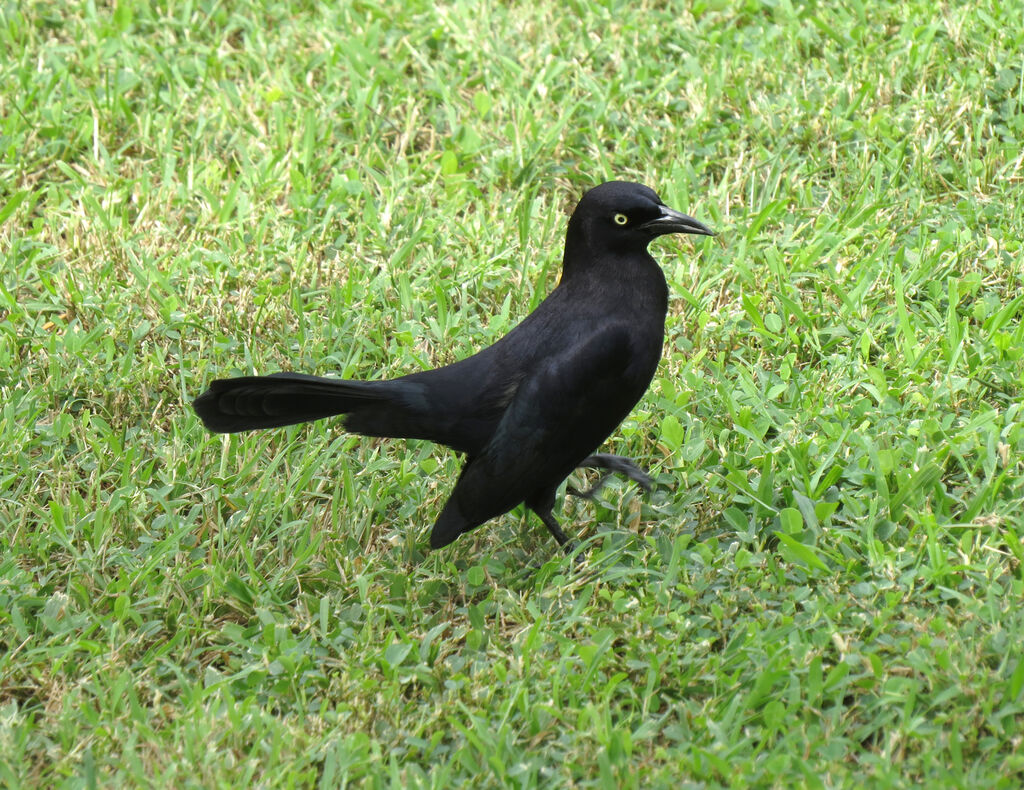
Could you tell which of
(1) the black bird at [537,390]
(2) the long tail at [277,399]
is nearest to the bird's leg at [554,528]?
(1) the black bird at [537,390]

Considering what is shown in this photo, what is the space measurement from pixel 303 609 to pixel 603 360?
1232 mm

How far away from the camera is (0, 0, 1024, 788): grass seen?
3582mm

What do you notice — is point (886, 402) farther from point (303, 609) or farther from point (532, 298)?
point (303, 609)

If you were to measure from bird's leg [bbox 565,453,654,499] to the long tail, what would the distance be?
874 mm

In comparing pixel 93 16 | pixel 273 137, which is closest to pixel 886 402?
pixel 273 137

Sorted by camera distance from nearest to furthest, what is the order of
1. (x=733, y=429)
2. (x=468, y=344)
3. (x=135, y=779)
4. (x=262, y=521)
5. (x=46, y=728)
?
1. (x=135, y=779)
2. (x=46, y=728)
3. (x=262, y=521)
4. (x=733, y=429)
5. (x=468, y=344)

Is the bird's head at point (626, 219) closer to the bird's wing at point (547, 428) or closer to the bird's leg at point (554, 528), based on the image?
the bird's wing at point (547, 428)

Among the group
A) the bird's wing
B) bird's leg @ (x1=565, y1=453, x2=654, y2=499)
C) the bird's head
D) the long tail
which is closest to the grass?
bird's leg @ (x1=565, y1=453, x2=654, y2=499)

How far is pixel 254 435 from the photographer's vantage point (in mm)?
4875

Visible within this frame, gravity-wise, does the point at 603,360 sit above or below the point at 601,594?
above

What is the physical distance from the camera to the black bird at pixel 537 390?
161 inches

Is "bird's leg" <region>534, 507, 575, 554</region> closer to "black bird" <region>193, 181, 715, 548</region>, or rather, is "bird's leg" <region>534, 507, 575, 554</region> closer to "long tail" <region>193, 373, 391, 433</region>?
"black bird" <region>193, 181, 715, 548</region>

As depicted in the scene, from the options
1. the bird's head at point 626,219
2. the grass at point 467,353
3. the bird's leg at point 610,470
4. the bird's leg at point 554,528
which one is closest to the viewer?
the grass at point 467,353

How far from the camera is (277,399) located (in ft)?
13.5
